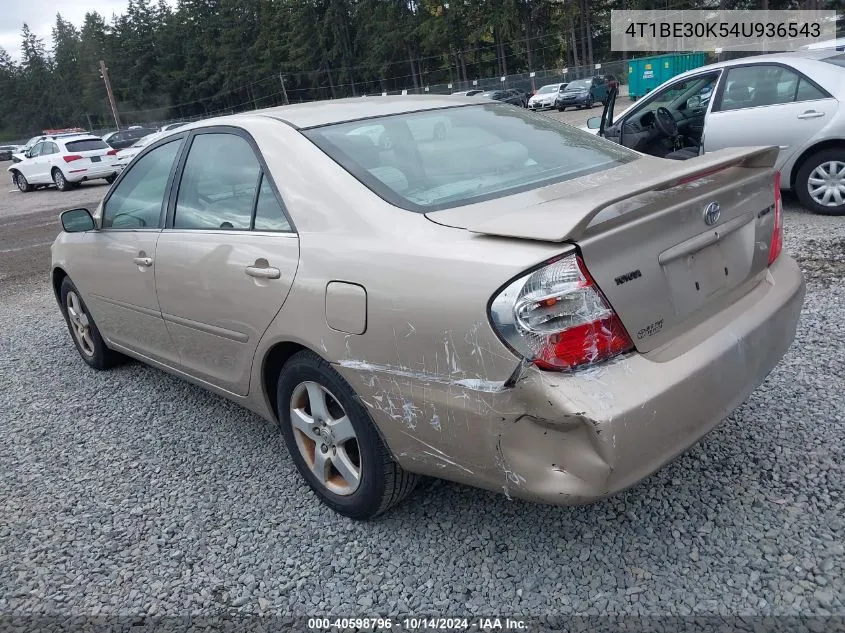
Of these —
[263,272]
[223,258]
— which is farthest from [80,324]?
[263,272]

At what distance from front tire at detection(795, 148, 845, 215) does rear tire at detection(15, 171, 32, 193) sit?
22.8 meters

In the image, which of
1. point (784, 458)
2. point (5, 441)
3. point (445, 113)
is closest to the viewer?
point (784, 458)

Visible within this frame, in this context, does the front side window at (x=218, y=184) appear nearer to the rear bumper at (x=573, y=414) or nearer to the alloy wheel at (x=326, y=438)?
the alloy wheel at (x=326, y=438)

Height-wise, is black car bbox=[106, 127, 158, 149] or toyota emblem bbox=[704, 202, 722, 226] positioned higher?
black car bbox=[106, 127, 158, 149]

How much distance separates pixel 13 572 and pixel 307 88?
80.9 meters

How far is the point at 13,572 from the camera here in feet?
8.89

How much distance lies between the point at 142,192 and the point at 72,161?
18617mm

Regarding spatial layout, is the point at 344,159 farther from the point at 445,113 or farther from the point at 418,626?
the point at 418,626

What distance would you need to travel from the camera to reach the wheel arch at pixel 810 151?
598 centimetres

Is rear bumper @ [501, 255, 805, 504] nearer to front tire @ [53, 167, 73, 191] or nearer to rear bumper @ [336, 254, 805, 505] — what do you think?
rear bumper @ [336, 254, 805, 505]

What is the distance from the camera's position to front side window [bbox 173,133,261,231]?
298cm

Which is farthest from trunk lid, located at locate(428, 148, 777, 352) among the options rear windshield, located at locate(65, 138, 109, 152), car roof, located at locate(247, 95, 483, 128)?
rear windshield, located at locate(65, 138, 109, 152)

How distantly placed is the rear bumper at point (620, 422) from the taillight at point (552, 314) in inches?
3.1

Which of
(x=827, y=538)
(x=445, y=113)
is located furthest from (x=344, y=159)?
(x=827, y=538)
